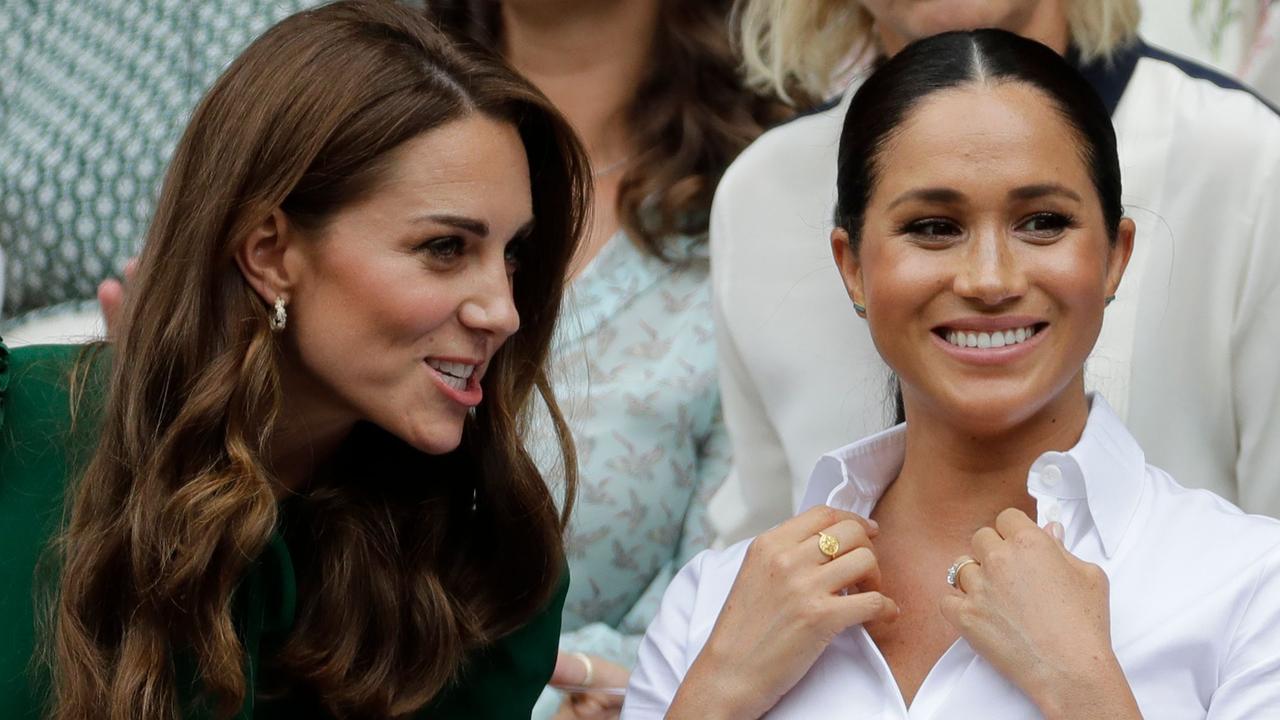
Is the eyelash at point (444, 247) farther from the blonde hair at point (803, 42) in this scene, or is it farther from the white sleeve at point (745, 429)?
the blonde hair at point (803, 42)

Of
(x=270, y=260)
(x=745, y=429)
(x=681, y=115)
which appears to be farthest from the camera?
(x=681, y=115)

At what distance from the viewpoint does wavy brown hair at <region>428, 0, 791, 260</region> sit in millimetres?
3207

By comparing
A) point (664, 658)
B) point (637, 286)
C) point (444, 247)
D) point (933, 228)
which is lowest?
point (637, 286)

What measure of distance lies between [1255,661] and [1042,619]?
19 centimetres

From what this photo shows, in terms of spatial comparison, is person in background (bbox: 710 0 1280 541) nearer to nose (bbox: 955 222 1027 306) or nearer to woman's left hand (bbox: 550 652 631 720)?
woman's left hand (bbox: 550 652 631 720)

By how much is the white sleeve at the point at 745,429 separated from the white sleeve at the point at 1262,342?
69 cm

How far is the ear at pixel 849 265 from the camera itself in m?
2.23

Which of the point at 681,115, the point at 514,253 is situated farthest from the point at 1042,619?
the point at 681,115

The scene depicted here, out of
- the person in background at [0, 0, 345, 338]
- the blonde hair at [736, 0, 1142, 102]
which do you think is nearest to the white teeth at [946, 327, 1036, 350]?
the blonde hair at [736, 0, 1142, 102]

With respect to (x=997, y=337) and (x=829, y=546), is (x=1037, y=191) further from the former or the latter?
(x=829, y=546)

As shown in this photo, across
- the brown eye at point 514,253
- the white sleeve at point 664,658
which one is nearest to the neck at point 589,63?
the brown eye at point 514,253

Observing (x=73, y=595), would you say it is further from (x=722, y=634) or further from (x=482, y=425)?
(x=722, y=634)

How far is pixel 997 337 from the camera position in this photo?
205cm

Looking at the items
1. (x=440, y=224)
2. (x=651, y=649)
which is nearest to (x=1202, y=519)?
(x=651, y=649)
